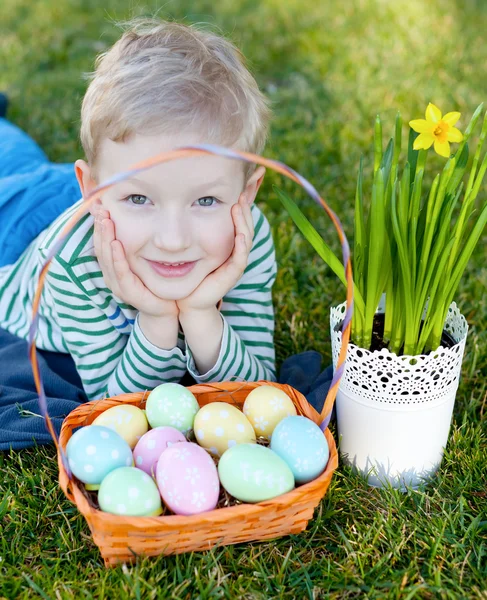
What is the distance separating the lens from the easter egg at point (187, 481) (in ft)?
4.28

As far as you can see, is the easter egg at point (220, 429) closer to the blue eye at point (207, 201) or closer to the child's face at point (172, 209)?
the child's face at point (172, 209)

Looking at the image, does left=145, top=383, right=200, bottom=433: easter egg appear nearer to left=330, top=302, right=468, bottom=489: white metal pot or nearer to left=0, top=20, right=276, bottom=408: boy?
left=0, top=20, right=276, bottom=408: boy

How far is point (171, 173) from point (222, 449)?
570 mm

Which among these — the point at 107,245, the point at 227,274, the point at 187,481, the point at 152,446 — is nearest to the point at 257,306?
the point at 227,274

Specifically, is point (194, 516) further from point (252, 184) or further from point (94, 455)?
point (252, 184)

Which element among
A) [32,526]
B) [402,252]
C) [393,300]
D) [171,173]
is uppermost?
[171,173]

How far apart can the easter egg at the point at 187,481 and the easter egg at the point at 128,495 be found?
27 millimetres

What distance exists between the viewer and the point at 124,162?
1.53m

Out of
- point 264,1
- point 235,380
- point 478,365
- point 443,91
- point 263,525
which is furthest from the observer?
point 264,1

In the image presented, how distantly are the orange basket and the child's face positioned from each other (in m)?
0.24

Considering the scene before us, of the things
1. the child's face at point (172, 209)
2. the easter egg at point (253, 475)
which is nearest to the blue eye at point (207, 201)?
the child's face at point (172, 209)

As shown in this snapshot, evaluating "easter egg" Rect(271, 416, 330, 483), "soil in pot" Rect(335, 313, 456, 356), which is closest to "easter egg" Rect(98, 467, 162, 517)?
"easter egg" Rect(271, 416, 330, 483)

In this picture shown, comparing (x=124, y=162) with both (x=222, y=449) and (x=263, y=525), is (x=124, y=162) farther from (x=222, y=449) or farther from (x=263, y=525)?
(x=263, y=525)

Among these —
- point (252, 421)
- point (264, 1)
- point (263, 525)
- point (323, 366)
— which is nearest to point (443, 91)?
point (264, 1)
